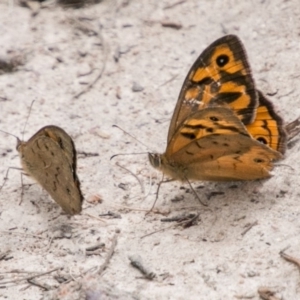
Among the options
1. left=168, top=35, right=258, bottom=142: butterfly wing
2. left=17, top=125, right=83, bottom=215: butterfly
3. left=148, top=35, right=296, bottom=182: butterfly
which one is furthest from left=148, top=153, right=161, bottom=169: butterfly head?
left=17, top=125, right=83, bottom=215: butterfly

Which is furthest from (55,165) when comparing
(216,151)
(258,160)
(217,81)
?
(258,160)

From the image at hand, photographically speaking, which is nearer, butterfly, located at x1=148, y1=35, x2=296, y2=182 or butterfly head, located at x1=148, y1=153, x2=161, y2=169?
butterfly, located at x1=148, y1=35, x2=296, y2=182

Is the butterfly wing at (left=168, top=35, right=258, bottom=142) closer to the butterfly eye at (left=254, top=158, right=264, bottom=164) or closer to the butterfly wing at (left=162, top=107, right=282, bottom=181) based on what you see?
the butterfly wing at (left=162, top=107, right=282, bottom=181)

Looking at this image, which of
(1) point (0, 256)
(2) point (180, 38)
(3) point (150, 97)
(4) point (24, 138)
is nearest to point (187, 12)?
(2) point (180, 38)

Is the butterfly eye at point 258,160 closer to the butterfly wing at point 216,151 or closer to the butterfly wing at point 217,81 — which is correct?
the butterfly wing at point 216,151

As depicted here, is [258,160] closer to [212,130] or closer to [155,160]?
[212,130]

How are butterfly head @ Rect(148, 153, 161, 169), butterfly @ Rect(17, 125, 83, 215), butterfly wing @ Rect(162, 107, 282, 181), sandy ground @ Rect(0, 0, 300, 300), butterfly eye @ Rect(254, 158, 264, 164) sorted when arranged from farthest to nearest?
butterfly head @ Rect(148, 153, 161, 169)
butterfly @ Rect(17, 125, 83, 215)
butterfly eye @ Rect(254, 158, 264, 164)
butterfly wing @ Rect(162, 107, 282, 181)
sandy ground @ Rect(0, 0, 300, 300)
